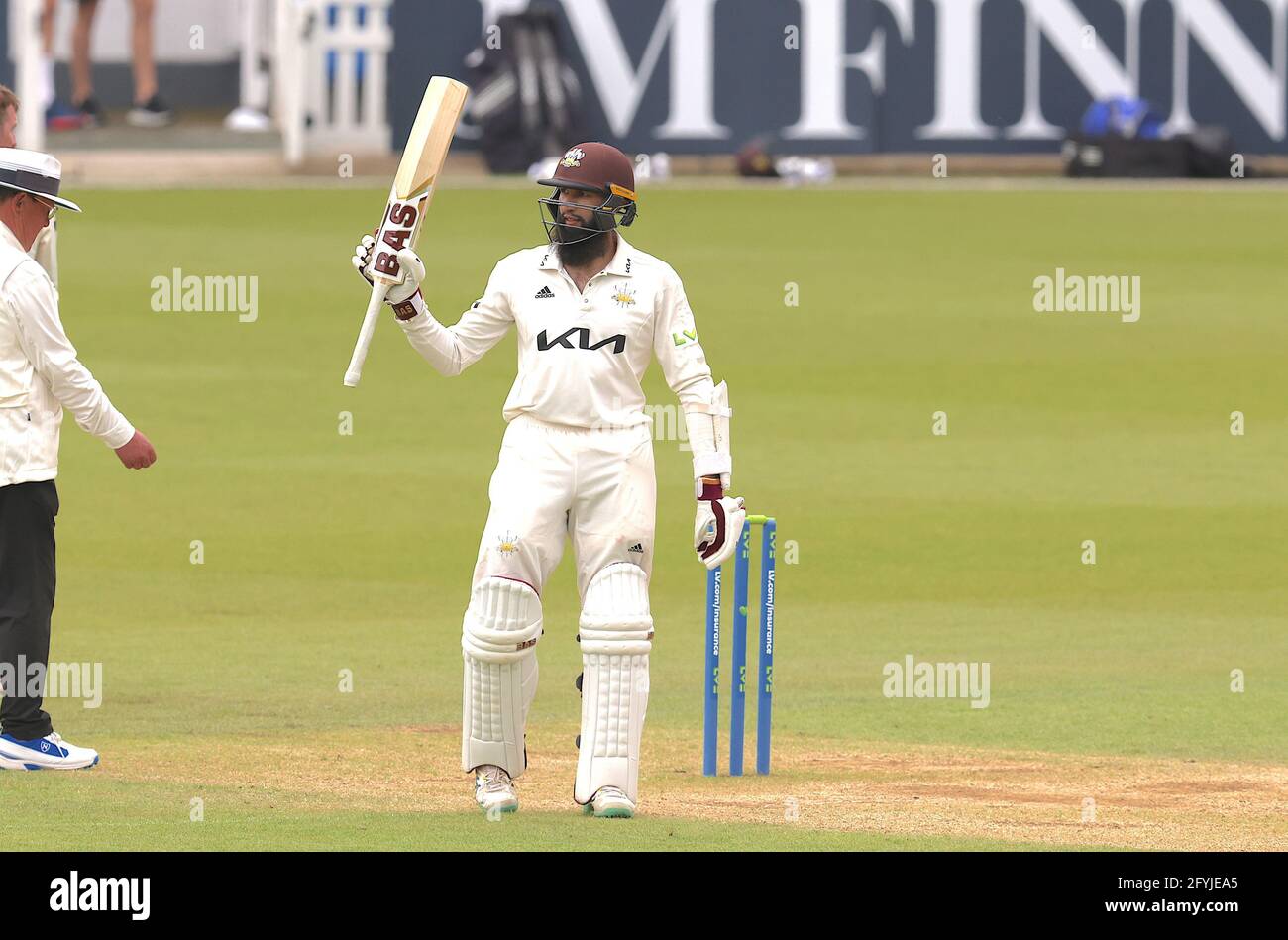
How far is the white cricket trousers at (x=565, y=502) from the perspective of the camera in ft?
24.5

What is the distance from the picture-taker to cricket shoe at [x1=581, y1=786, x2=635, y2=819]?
734cm

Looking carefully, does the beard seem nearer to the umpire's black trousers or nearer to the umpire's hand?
the umpire's hand

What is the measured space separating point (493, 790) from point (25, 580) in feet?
5.57

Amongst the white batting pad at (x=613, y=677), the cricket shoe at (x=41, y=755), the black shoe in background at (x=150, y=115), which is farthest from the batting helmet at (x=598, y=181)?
the black shoe in background at (x=150, y=115)

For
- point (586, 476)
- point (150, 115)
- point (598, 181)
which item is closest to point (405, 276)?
point (598, 181)

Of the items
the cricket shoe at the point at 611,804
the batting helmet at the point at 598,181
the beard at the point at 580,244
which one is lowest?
the cricket shoe at the point at 611,804

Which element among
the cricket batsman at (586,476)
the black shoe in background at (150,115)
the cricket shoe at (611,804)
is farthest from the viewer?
the black shoe in background at (150,115)

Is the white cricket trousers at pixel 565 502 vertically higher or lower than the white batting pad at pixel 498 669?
higher

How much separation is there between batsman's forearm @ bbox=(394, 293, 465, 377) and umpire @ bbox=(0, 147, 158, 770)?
954mm

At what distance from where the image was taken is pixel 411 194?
770 cm

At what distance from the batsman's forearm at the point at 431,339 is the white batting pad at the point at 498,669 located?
757mm

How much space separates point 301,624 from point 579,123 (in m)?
14.9

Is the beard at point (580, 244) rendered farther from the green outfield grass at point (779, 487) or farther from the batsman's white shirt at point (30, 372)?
the green outfield grass at point (779, 487)

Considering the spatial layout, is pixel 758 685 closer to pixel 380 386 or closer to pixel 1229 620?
pixel 1229 620
